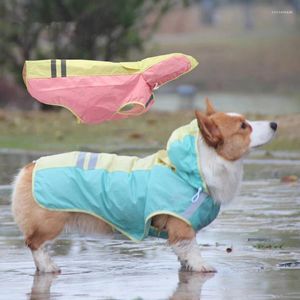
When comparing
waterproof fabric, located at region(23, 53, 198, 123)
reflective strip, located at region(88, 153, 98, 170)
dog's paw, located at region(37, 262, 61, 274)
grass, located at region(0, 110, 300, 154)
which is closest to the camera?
dog's paw, located at region(37, 262, 61, 274)

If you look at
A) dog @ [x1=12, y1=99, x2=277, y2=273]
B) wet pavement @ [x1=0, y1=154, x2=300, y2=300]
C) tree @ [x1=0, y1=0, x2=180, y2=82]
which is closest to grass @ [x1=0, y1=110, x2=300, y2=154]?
tree @ [x1=0, y1=0, x2=180, y2=82]

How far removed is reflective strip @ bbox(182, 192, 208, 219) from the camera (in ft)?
29.1

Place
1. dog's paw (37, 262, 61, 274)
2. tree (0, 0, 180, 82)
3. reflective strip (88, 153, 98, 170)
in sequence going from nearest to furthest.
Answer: dog's paw (37, 262, 61, 274)
reflective strip (88, 153, 98, 170)
tree (0, 0, 180, 82)

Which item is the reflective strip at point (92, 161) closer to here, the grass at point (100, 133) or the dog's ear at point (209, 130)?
the dog's ear at point (209, 130)

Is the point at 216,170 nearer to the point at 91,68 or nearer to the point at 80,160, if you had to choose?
the point at 80,160

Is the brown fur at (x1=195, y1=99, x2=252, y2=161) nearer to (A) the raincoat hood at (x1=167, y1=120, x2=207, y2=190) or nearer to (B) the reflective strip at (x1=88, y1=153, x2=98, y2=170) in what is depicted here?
(A) the raincoat hood at (x1=167, y1=120, x2=207, y2=190)

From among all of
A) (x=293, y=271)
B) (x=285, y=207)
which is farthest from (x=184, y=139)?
(x=285, y=207)

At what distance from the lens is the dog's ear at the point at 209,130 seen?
8805 mm

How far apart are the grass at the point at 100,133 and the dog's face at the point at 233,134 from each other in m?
6.92

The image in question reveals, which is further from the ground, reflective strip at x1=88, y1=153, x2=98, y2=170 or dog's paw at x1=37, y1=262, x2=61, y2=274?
reflective strip at x1=88, y1=153, x2=98, y2=170

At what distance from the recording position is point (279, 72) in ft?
127

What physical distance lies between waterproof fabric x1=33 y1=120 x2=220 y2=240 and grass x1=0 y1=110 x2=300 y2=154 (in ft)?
22.7

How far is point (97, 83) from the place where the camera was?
924cm

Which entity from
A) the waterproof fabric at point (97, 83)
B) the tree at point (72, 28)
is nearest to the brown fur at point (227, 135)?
the waterproof fabric at point (97, 83)
